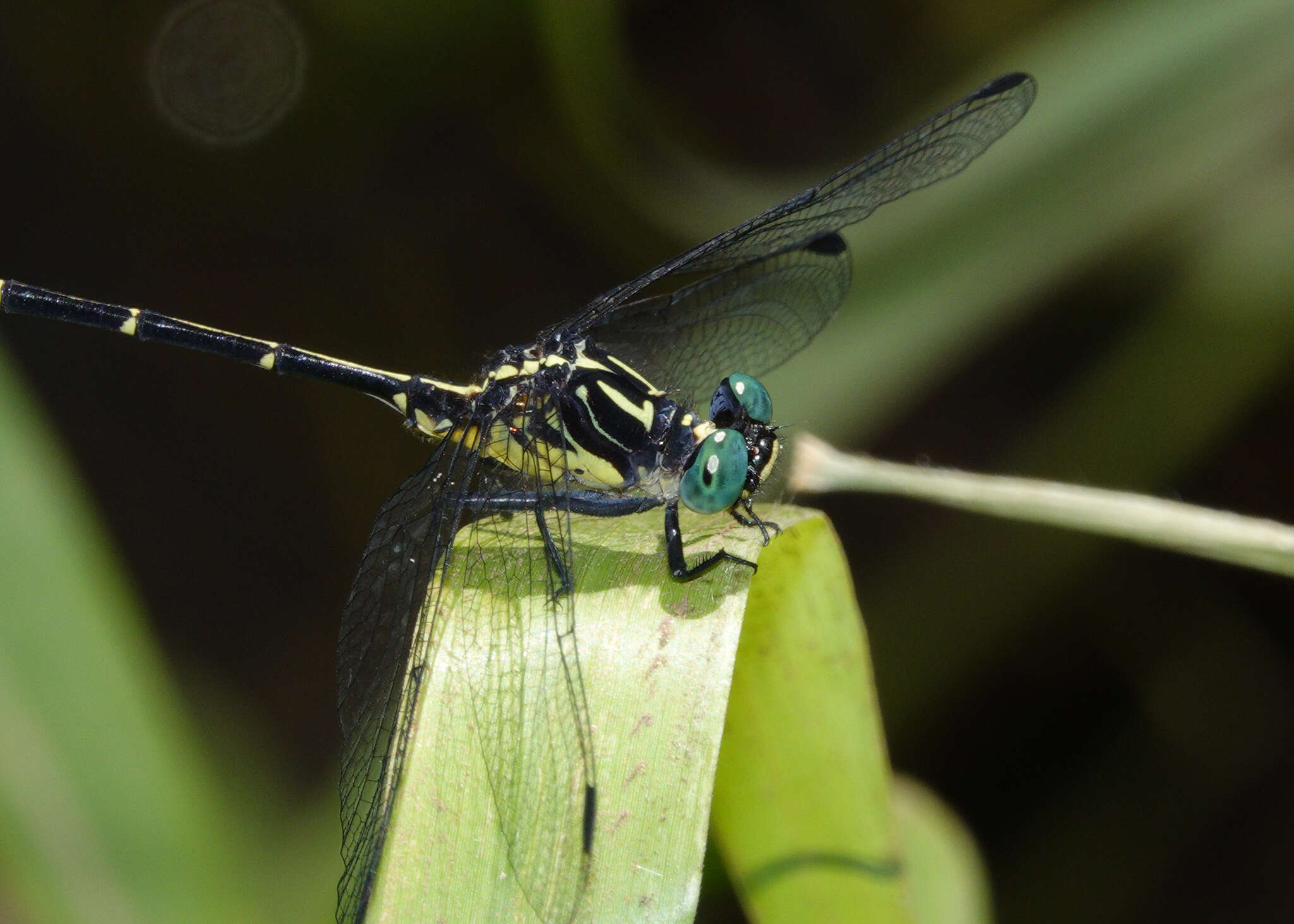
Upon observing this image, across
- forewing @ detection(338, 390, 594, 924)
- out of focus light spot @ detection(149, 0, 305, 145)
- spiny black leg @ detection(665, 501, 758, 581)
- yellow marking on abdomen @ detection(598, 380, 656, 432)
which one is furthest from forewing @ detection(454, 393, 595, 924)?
out of focus light spot @ detection(149, 0, 305, 145)

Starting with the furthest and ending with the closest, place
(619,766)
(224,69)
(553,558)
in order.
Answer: (224,69), (553,558), (619,766)

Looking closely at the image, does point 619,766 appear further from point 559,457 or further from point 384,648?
point 559,457

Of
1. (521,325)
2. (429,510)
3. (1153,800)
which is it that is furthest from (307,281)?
(1153,800)

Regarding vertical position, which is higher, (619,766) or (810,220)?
(810,220)

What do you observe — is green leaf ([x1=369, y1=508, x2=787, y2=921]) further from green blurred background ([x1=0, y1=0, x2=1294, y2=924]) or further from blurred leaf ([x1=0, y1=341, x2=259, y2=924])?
blurred leaf ([x1=0, y1=341, x2=259, y2=924])

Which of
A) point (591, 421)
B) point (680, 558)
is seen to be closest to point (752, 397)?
point (591, 421)

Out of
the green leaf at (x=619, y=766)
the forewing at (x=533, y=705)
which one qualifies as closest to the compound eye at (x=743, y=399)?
the forewing at (x=533, y=705)

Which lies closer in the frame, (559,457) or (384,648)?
(384,648)
